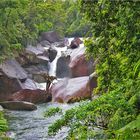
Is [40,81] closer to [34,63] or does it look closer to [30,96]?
[34,63]

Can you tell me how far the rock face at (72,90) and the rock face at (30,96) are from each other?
74cm

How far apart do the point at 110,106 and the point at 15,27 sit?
23364 millimetres

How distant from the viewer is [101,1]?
848cm

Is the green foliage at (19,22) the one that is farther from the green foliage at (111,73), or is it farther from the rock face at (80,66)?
the green foliage at (111,73)

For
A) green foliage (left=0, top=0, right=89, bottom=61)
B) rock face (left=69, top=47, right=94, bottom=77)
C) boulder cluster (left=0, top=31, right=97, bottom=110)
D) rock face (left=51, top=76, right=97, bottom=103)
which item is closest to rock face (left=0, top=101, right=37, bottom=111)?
boulder cluster (left=0, top=31, right=97, bottom=110)

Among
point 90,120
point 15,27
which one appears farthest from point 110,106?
point 15,27

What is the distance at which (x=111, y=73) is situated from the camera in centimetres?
898

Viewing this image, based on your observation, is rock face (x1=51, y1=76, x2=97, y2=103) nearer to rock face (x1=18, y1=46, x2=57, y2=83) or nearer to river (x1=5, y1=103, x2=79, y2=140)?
river (x1=5, y1=103, x2=79, y2=140)

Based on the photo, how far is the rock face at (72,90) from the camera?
21750 millimetres

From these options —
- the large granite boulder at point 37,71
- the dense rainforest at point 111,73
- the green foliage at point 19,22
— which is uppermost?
the dense rainforest at point 111,73

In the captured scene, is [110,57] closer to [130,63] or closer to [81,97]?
[130,63]

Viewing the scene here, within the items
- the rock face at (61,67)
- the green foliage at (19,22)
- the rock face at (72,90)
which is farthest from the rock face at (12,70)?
the rock face at (61,67)

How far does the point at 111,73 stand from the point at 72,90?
13688 millimetres

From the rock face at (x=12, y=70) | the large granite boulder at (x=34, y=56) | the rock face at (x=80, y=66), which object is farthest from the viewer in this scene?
the large granite boulder at (x=34, y=56)
